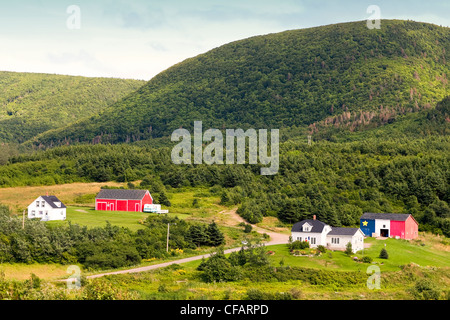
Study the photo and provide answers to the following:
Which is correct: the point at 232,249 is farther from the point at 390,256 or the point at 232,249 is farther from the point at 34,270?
the point at 34,270

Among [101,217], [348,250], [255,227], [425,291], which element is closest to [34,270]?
[101,217]

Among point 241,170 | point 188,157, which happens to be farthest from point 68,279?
point 188,157

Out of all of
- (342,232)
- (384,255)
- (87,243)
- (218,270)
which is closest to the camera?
(218,270)

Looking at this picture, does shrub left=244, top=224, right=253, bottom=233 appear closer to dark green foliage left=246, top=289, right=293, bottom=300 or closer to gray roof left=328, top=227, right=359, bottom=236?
gray roof left=328, top=227, right=359, bottom=236
